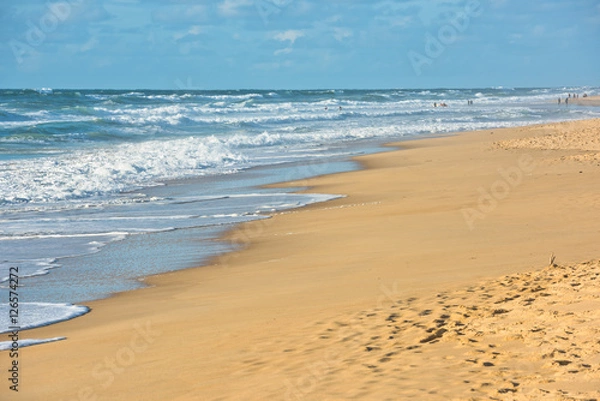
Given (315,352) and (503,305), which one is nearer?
(315,352)

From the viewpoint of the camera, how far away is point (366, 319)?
6805 millimetres

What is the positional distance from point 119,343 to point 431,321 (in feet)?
9.29

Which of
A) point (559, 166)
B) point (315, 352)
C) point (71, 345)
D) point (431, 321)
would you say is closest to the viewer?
point (315, 352)

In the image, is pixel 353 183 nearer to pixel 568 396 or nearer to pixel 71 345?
pixel 71 345

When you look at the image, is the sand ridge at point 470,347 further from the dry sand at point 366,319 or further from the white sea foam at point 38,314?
the white sea foam at point 38,314

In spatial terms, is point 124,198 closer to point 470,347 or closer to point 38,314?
point 38,314

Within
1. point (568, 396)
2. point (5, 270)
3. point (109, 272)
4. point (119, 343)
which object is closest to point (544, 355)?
point (568, 396)

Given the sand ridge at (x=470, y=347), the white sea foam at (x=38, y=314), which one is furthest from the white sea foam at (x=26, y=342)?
the sand ridge at (x=470, y=347)

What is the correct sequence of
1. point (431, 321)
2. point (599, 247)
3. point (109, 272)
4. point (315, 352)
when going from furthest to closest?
point (109, 272) → point (599, 247) → point (431, 321) → point (315, 352)

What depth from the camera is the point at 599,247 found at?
9.14 m

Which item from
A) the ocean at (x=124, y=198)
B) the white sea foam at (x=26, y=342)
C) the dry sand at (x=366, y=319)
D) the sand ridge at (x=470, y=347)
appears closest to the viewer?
the sand ridge at (x=470, y=347)

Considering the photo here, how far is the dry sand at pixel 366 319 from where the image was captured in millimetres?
5125

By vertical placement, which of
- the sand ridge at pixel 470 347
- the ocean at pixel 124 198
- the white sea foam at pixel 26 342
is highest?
the ocean at pixel 124 198

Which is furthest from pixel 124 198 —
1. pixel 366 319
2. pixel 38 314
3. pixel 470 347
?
pixel 470 347
